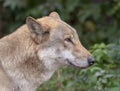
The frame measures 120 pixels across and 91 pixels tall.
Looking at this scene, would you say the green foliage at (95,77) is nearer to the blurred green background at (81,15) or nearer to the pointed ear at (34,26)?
the pointed ear at (34,26)

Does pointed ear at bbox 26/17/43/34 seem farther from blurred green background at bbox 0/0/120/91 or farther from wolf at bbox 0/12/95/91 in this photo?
blurred green background at bbox 0/0/120/91

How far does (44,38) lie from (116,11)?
6.34 metres

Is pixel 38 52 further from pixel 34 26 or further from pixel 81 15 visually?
pixel 81 15

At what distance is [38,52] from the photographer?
832 centimetres

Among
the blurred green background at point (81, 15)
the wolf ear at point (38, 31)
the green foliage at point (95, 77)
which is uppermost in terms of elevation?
the blurred green background at point (81, 15)

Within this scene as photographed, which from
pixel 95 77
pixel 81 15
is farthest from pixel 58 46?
pixel 81 15

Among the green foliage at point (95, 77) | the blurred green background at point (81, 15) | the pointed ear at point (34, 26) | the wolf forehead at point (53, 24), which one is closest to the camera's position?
the pointed ear at point (34, 26)

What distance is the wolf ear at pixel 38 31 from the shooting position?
8266 mm

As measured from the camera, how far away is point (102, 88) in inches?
352

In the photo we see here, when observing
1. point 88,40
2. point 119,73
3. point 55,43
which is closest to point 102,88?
point 119,73

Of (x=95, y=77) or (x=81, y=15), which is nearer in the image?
(x=95, y=77)

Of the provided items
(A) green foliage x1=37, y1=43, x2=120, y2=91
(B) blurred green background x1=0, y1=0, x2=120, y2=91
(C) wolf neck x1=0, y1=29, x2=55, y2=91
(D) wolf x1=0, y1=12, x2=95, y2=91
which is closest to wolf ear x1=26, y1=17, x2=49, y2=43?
(D) wolf x1=0, y1=12, x2=95, y2=91

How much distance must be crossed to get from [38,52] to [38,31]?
0.28 m

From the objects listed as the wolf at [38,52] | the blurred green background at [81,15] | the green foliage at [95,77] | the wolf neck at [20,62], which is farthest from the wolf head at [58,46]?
the blurred green background at [81,15]
